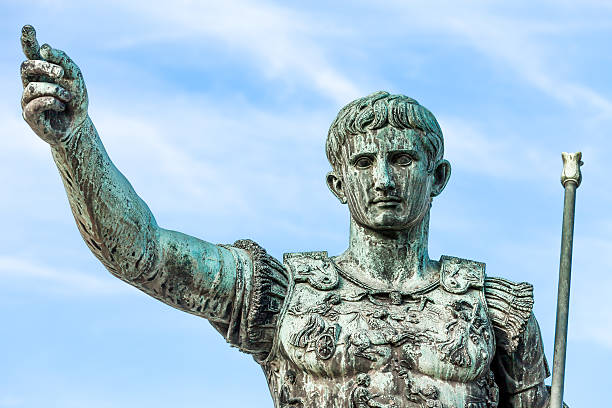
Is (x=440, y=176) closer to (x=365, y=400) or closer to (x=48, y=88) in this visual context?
(x=365, y=400)

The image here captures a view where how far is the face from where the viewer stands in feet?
53.6

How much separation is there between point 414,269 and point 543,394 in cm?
173

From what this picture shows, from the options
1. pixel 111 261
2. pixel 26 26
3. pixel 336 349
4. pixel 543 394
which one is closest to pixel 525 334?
pixel 543 394

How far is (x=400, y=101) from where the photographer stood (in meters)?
16.7

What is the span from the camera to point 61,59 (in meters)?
14.5

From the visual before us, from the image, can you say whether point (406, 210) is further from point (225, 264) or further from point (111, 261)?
point (111, 261)

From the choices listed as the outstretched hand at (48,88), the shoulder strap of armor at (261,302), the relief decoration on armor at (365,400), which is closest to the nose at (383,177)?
the shoulder strap of armor at (261,302)

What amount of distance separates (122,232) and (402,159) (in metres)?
2.83

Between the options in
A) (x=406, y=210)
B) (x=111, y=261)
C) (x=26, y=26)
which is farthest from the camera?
(x=406, y=210)

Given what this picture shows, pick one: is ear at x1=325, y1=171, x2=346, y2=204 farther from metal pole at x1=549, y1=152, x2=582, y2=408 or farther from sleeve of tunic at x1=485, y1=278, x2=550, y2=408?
metal pole at x1=549, y1=152, x2=582, y2=408

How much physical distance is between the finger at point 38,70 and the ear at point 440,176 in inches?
164

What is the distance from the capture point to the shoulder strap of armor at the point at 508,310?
16.5 metres

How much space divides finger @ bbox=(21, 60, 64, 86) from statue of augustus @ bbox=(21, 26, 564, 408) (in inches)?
33.9

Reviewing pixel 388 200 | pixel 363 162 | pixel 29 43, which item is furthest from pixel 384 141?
pixel 29 43
